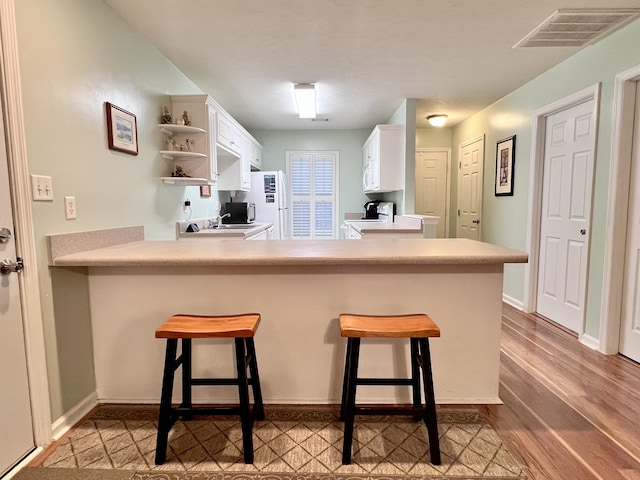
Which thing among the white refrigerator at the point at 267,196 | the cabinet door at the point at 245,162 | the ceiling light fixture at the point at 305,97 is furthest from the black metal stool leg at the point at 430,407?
the white refrigerator at the point at 267,196

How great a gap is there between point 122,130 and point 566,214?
364 cm

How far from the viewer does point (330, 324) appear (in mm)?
1901

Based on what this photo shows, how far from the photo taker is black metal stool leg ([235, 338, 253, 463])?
1471 mm

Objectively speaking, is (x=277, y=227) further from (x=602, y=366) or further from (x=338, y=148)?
(x=602, y=366)

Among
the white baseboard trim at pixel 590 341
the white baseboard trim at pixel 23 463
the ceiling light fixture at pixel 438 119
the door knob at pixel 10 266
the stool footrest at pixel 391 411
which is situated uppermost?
the ceiling light fixture at pixel 438 119

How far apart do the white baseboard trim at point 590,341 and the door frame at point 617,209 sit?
0.16 ft

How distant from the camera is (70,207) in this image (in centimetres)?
179

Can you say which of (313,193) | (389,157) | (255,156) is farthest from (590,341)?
(255,156)

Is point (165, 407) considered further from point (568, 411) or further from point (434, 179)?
point (434, 179)

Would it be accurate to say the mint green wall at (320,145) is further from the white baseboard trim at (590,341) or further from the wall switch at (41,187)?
the wall switch at (41,187)

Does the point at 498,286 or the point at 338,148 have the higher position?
the point at 338,148

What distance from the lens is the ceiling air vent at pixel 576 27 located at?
2.18m

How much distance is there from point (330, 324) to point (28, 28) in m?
1.98

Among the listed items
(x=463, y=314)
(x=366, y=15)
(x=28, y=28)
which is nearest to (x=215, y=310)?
(x=463, y=314)
